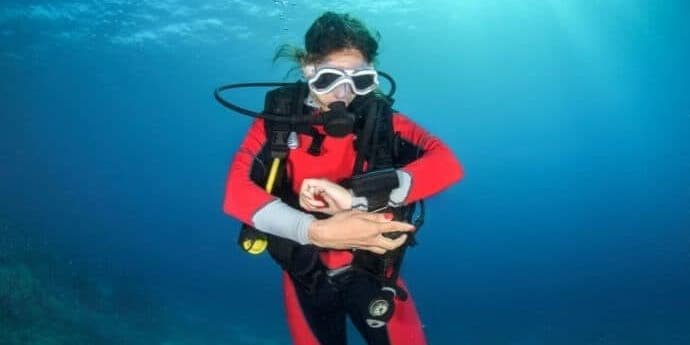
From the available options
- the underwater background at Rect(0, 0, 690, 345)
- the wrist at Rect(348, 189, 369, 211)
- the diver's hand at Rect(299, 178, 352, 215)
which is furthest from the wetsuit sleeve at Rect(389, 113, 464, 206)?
the underwater background at Rect(0, 0, 690, 345)

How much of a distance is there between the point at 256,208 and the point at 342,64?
1.04 meters

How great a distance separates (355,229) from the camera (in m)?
2.56

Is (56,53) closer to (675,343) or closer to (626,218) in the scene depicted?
(675,343)

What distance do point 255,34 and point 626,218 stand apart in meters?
39.9

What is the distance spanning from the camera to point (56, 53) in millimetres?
21500

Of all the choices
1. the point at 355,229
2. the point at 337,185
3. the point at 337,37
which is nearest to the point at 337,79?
the point at 337,37

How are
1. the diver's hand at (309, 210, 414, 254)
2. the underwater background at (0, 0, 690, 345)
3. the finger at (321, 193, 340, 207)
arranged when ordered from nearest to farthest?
the diver's hand at (309, 210, 414, 254), the finger at (321, 193, 340, 207), the underwater background at (0, 0, 690, 345)

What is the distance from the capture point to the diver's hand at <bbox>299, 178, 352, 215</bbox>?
8.62 feet

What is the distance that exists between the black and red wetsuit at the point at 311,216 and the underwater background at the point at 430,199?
2631 millimetres

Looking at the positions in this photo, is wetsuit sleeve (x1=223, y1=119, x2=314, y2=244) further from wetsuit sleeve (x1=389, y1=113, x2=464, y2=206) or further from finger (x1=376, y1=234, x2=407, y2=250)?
wetsuit sleeve (x1=389, y1=113, x2=464, y2=206)

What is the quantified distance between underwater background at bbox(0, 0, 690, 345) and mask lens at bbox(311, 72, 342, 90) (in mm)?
2804

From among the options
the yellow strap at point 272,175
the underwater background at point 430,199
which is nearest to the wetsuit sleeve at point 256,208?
the yellow strap at point 272,175

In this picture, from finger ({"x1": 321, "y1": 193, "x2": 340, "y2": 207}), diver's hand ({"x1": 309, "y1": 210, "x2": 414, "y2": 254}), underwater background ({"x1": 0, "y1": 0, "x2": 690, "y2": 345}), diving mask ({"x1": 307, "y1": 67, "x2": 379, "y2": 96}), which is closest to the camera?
diver's hand ({"x1": 309, "y1": 210, "x2": 414, "y2": 254})

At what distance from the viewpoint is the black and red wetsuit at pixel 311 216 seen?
2760mm
